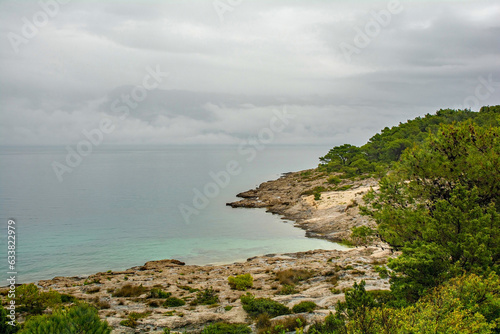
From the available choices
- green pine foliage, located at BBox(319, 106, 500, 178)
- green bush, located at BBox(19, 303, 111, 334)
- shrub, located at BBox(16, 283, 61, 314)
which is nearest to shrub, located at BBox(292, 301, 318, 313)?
green bush, located at BBox(19, 303, 111, 334)

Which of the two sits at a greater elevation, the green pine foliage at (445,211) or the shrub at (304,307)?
the green pine foliage at (445,211)

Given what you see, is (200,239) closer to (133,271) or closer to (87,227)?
(133,271)

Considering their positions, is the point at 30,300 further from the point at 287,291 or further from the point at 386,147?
the point at 386,147

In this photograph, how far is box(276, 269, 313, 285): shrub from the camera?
28.4 m

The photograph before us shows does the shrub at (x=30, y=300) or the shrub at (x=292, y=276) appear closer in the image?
the shrub at (x=30, y=300)

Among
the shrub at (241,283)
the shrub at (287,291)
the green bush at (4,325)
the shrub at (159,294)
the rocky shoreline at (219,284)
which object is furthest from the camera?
the shrub at (241,283)

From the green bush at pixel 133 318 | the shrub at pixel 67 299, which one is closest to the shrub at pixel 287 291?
the green bush at pixel 133 318

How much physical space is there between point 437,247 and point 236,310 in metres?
11.9

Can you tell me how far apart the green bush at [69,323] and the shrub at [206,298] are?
12592 millimetres

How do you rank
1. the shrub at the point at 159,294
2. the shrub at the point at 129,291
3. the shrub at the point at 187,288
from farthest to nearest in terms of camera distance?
the shrub at the point at 187,288, the shrub at the point at 129,291, the shrub at the point at 159,294

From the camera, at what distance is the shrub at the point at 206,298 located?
23.2 m

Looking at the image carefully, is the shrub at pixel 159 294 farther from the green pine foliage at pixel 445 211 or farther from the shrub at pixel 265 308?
the green pine foliage at pixel 445 211

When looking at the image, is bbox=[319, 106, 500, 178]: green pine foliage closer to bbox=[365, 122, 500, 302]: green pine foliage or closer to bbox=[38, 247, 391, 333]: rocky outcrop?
bbox=[38, 247, 391, 333]: rocky outcrop

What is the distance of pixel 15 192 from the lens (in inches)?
3947
